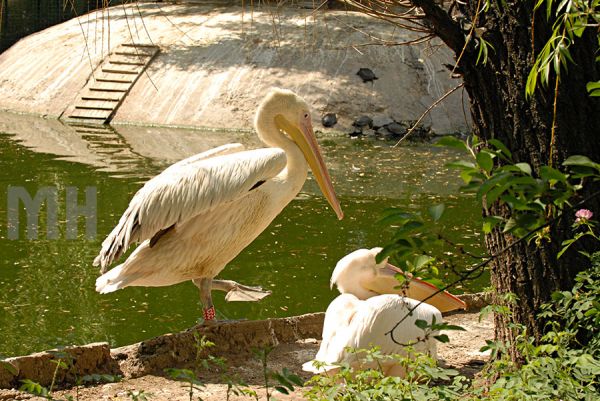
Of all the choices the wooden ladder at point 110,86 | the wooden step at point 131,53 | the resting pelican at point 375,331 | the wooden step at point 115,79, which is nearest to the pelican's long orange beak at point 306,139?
the resting pelican at point 375,331

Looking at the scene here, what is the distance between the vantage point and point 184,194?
4734 mm

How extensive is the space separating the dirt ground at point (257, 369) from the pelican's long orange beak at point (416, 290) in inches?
6.2

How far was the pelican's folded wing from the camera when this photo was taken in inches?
185

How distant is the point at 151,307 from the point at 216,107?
7.16m

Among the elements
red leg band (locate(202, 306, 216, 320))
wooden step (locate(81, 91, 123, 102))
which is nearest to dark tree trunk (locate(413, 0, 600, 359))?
red leg band (locate(202, 306, 216, 320))

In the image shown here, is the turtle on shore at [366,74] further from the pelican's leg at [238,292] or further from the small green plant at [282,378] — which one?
the small green plant at [282,378]

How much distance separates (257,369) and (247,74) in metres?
9.19

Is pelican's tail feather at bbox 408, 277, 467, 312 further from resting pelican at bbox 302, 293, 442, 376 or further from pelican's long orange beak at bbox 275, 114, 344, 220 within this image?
pelican's long orange beak at bbox 275, 114, 344, 220

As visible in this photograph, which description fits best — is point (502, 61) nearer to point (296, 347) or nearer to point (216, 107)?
point (296, 347)

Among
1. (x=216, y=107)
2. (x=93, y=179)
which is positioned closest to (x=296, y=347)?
(x=93, y=179)

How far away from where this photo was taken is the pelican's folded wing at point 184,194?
470cm

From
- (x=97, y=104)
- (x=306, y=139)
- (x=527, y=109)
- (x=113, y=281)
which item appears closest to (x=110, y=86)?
(x=97, y=104)

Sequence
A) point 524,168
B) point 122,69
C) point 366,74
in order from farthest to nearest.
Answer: point 122,69
point 366,74
point 524,168

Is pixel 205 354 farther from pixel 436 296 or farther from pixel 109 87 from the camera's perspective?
pixel 109 87
